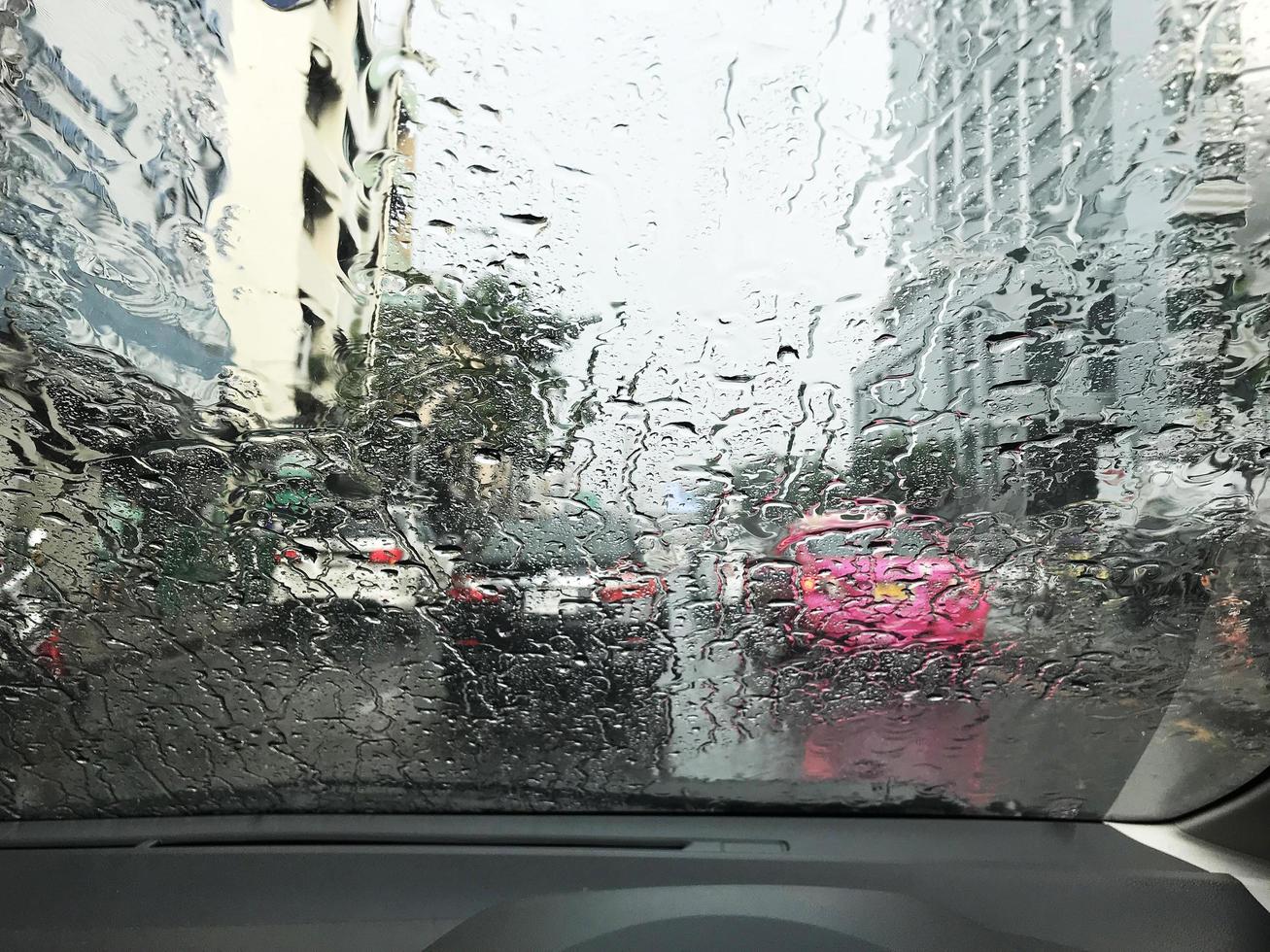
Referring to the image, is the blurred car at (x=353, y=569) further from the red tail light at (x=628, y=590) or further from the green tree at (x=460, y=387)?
the red tail light at (x=628, y=590)

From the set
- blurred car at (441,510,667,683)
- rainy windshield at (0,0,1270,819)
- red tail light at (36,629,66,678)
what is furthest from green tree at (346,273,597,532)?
red tail light at (36,629,66,678)

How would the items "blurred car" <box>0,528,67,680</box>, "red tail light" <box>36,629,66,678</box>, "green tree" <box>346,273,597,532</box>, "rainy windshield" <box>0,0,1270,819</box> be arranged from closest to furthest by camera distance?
"rainy windshield" <box>0,0,1270,819</box> < "green tree" <box>346,273,597,532</box> < "blurred car" <box>0,528,67,680</box> < "red tail light" <box>36,629,66,678</box>

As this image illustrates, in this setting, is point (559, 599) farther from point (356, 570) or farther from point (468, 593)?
point (356, 570)

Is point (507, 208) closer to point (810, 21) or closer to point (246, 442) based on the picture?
point (810, 21)

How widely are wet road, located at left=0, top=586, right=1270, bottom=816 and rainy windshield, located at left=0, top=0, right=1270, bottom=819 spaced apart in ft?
0.05

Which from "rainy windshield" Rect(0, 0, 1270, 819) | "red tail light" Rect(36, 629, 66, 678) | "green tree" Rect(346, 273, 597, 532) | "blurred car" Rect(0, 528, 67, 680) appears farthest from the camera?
"red tail light" Rect(36, 629, 66, 678)

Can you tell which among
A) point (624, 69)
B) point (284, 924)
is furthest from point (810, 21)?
point (284, 924)

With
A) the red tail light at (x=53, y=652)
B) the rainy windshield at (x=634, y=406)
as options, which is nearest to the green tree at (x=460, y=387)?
the rainy windshield at (x=634, y=406)

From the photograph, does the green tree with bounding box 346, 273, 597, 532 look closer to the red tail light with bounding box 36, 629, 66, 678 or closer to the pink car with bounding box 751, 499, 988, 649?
the pink car with bounding box 751, 499, 988, 649

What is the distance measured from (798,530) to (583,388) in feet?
2.64

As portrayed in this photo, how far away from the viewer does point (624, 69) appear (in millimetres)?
2072

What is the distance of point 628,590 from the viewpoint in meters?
2.68

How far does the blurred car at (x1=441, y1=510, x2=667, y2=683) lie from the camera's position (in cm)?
261

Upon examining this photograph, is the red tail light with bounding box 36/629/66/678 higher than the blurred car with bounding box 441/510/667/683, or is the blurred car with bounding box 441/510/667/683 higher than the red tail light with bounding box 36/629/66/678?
the blurred car with bounding box 441/510/667/683
